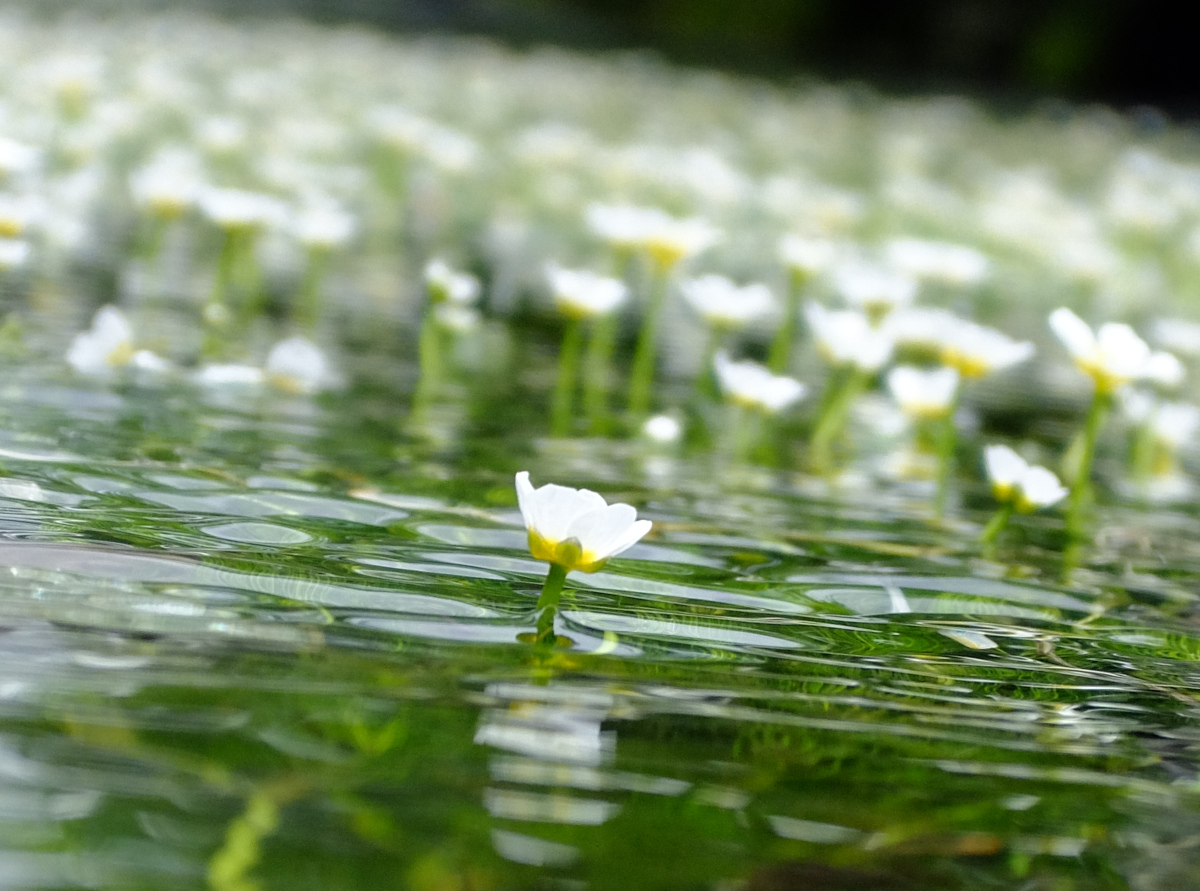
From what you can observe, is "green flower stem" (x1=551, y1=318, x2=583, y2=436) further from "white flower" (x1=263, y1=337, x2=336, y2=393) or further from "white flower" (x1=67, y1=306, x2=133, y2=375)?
"white flower" (x1=67, y1=306, x2=133, y2=375)

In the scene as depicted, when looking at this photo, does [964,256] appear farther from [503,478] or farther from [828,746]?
[828,746]

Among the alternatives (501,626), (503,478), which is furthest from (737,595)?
(503,478)

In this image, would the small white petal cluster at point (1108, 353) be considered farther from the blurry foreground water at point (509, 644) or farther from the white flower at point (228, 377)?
the white flower at point (228, 377)

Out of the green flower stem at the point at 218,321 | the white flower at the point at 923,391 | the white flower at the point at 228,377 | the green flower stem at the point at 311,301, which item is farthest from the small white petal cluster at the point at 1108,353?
the green flower stem at the point at 311,301

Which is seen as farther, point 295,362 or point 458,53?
point 458,53

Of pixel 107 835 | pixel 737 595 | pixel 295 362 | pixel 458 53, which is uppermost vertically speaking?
pixel 458 53

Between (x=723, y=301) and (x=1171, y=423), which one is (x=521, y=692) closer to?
(x=723, y=301)

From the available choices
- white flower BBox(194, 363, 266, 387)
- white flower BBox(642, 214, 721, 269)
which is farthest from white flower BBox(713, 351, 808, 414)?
white flower BBox(194, 363, 266, 387)
